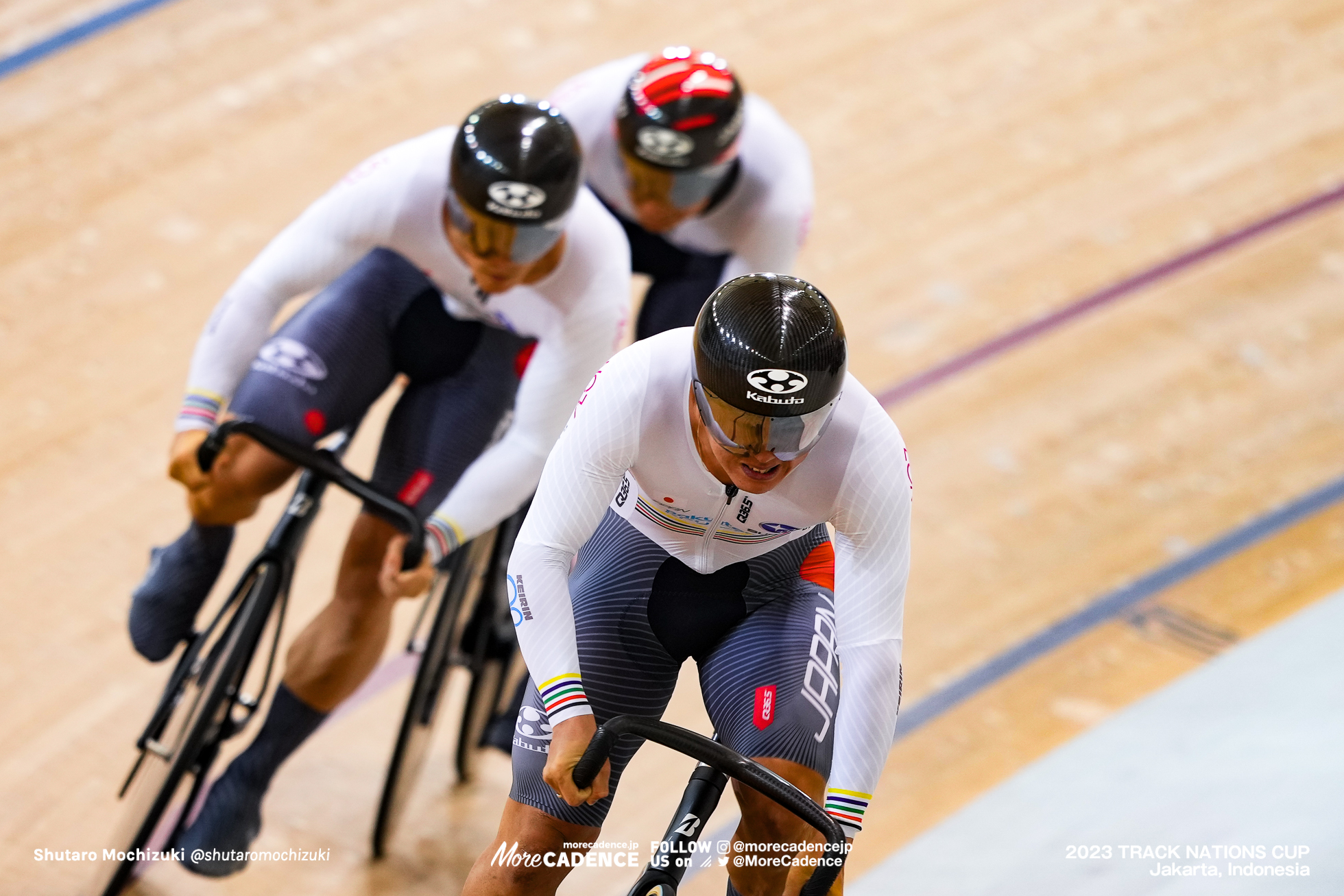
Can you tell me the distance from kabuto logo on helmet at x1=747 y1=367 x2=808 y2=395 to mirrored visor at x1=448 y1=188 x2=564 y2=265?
2.85ft

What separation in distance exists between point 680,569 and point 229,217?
2.95m

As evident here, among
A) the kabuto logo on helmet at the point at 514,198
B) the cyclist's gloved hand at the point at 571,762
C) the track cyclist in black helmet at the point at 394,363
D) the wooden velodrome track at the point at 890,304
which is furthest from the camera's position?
the wooden velodrome track at the point at 890,304

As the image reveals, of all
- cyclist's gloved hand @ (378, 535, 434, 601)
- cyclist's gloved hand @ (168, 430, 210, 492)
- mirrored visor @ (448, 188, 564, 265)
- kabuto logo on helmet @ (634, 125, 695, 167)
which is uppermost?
mirrored visor @ (448, 188, 564, 265)

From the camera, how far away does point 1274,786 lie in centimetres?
287

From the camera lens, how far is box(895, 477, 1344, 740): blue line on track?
3666mm

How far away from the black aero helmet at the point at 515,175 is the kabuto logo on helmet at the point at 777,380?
2.79ft

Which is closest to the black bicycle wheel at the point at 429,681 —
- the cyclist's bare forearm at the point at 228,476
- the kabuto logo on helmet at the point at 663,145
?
the cyclist's bare forearm at the point at 228,476

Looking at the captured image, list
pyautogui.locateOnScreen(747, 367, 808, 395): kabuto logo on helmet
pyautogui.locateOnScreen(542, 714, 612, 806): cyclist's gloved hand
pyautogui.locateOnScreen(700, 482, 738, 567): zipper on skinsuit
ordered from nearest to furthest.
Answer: pyautogui.locateOnScreen(747, 367, 808, 395): kabuto logo on helmet < pyautogui.locateOnScreen(542, 714, 612, 806): cyclist's gloved hand < pyautogui.locateOnScreen(700, 482, 738, 567): zipper on skinsuit

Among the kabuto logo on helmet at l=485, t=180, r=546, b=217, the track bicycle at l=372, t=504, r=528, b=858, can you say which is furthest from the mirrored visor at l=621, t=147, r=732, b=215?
the track bicycle at l=372, t=504, r=528, b=858

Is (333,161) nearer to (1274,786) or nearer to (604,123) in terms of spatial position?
(604,123)

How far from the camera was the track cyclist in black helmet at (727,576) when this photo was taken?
1918mm

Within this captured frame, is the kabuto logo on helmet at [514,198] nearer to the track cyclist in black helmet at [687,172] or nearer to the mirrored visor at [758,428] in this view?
the track cyclist in black helmet at [687,172]

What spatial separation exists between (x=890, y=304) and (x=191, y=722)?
2644mm

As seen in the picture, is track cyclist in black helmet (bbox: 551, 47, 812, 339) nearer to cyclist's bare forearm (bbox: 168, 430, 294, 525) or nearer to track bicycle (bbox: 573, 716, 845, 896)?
cyclist's bare forearm (bbox: 168, 430, 294, 525)
